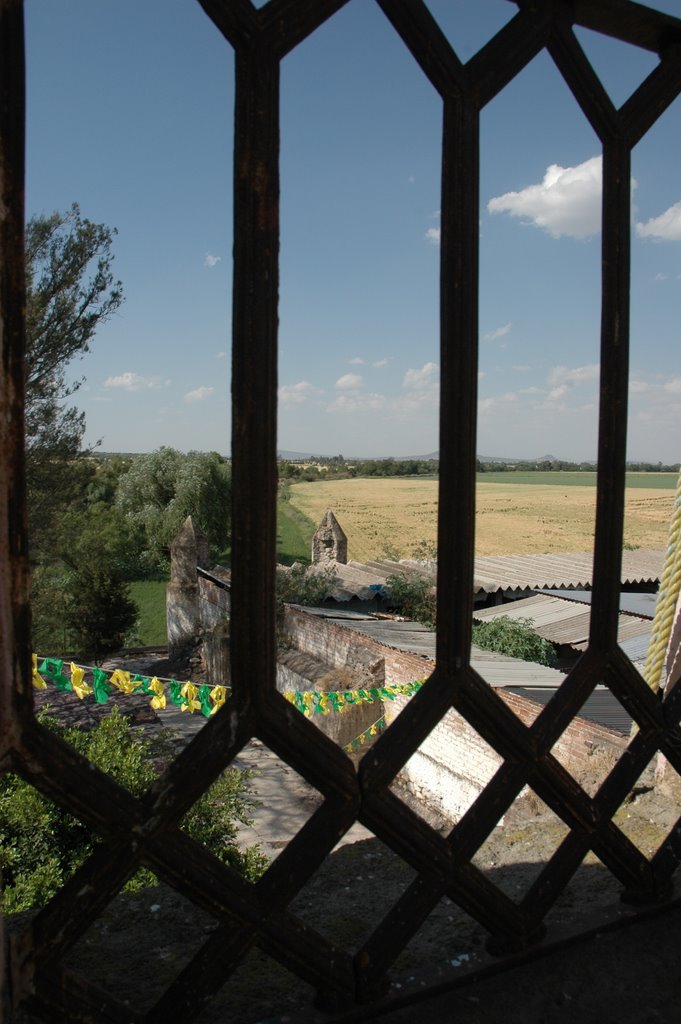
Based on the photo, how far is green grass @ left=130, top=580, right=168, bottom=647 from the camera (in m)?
30.4

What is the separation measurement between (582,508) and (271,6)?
48.3m

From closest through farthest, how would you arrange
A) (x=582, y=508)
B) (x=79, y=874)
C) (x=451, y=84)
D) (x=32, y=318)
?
(x=79, y=874) → (x=451, y=84) → (x=32, y=318) → (x=582, y=508)

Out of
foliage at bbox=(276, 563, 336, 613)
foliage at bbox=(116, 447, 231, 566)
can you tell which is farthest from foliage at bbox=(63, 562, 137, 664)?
foliage at bbox=(116, 447, 231, 566)

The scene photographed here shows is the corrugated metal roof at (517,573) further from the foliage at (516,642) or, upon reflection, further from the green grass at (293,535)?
the green grass at (293,535)

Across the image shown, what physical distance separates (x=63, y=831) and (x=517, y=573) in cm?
1822

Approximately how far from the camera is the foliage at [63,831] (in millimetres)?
3642

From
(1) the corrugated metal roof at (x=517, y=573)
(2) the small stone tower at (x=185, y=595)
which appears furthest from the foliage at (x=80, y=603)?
(1) the corrugated metal roof at (x=517, y=573)

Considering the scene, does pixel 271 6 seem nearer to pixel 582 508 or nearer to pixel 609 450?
pixel 609 450

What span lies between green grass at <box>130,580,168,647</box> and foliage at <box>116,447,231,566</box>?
1.38 m

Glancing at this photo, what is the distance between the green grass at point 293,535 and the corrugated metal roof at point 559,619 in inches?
660

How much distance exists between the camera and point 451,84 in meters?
1.15

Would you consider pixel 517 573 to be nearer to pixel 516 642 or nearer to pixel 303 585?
pixel 303 585

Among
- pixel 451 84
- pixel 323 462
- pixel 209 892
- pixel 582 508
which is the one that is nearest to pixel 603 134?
pixel 451 84

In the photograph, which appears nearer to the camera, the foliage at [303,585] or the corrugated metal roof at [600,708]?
the corrugated metal roof at [600,708]
